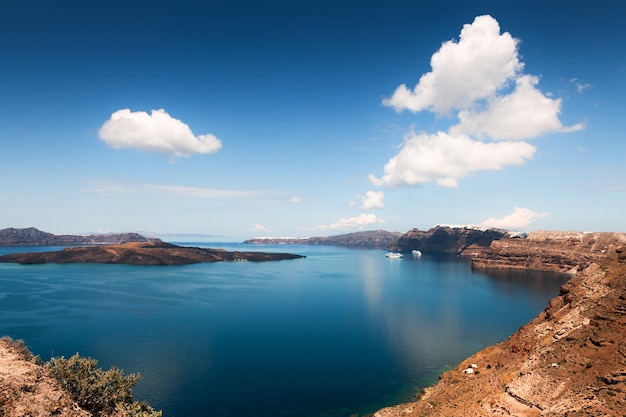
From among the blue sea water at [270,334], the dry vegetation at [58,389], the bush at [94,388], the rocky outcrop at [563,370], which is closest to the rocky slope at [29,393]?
the dry vegetation at [58,389]

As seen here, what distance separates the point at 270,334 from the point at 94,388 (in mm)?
58371

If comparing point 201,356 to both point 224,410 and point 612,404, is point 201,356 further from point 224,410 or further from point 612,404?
point 612,404

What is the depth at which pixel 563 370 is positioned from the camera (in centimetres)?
3462

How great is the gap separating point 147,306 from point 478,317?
113 meters

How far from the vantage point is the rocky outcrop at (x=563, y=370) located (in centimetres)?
3022

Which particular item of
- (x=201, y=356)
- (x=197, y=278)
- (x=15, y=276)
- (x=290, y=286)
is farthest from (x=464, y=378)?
(x=15, y=276)

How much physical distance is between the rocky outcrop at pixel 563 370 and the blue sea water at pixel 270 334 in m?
12.8

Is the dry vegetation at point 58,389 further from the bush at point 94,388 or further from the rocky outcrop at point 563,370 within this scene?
the rocky outcrop at point 563,370

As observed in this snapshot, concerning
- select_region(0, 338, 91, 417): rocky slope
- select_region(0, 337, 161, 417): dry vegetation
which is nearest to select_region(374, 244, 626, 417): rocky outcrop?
select_region(0, 337, 161, 417): dry vegetation

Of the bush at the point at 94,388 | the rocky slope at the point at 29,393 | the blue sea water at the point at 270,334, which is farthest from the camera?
the blue sea water at the point at 270,334

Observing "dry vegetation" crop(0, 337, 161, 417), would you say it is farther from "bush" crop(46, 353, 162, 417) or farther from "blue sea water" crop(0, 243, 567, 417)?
"blue sea water" crop(0, 243, 567, 417)

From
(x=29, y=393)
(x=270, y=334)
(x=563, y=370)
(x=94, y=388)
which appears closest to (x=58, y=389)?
(x=29, y=393)

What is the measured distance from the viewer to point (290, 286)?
167500 mm

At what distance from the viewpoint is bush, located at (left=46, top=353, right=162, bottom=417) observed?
3012 cm
